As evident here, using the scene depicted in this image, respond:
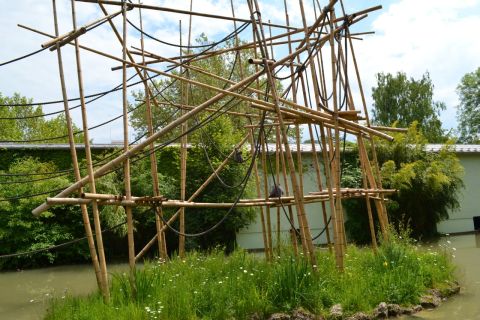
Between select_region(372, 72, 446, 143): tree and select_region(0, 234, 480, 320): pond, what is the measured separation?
1436cm

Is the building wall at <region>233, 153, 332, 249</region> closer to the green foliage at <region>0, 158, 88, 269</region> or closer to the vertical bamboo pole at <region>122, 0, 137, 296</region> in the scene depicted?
the green foliage at <region>0, 158, 88, 269</region>

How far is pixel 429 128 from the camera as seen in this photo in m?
27.0

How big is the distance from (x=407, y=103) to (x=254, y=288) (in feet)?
77.5

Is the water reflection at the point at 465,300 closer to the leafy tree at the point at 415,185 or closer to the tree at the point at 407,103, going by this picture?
the leafy tree at the point at 415,185

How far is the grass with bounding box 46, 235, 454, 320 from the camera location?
4.90 m

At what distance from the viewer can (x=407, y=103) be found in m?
27.0

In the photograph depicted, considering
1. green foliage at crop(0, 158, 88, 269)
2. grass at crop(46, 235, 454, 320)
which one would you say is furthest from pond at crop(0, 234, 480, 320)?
green foliage at crop(0, 158, 88, 269)

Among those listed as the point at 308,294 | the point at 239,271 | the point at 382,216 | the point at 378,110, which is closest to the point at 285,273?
the point at 308,294

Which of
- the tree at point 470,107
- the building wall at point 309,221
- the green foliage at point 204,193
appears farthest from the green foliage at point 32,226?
the tree at point 470,107

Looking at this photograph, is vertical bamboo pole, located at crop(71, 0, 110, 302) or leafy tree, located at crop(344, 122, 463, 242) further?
leafy tree, located at crop(344, 122, 463, 242)

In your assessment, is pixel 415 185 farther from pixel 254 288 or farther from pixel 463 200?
pixel 254 288

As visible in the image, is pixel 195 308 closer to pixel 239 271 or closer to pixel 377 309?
pixel 239 271

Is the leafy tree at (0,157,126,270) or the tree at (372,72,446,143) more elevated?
the tree at (372,72,446,143)

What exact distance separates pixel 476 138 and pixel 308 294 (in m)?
32.4
